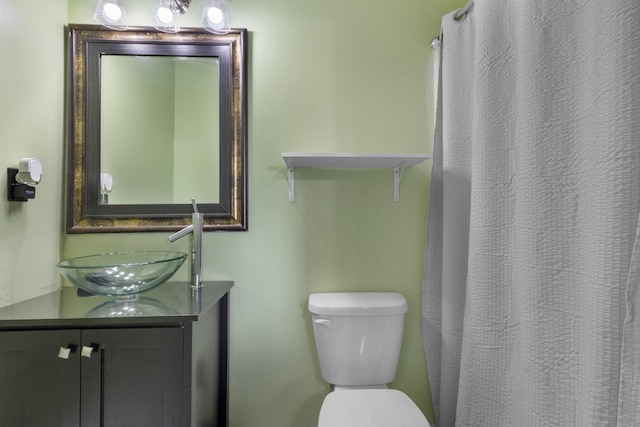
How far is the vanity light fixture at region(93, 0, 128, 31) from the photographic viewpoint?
1.22 m

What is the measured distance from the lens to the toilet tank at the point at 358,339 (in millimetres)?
1206

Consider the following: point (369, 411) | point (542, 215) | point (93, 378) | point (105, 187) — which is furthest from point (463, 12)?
point (93, 378)

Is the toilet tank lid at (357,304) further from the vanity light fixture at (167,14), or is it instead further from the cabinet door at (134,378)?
the vanity light fixture at (167,14)

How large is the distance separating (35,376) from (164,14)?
1391mm

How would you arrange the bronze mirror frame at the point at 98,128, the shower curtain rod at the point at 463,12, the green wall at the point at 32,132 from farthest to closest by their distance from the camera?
the bronze mirror frame at the point at 98,128, the shower curtain rod at the point at 463,12, the green wall at the point at 32,132

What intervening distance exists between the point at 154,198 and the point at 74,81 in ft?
2.03

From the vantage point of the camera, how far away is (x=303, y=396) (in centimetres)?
136

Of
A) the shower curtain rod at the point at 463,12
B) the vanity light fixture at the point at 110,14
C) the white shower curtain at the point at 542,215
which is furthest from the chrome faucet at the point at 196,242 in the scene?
the shower curtain rod at the point at 463,12

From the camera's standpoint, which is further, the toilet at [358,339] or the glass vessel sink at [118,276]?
the toilet at [358,339]

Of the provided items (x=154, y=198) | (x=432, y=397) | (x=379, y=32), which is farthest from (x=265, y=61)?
(x=432, y=397)

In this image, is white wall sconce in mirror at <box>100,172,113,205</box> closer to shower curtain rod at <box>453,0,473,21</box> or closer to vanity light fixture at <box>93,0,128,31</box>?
vanity light fixture at <box>93,0,128,31</box>

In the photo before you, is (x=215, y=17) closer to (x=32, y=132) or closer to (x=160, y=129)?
(x=160, y=129)

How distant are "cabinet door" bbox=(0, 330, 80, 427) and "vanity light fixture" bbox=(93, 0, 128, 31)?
1.22 m

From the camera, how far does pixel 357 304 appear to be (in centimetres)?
122
